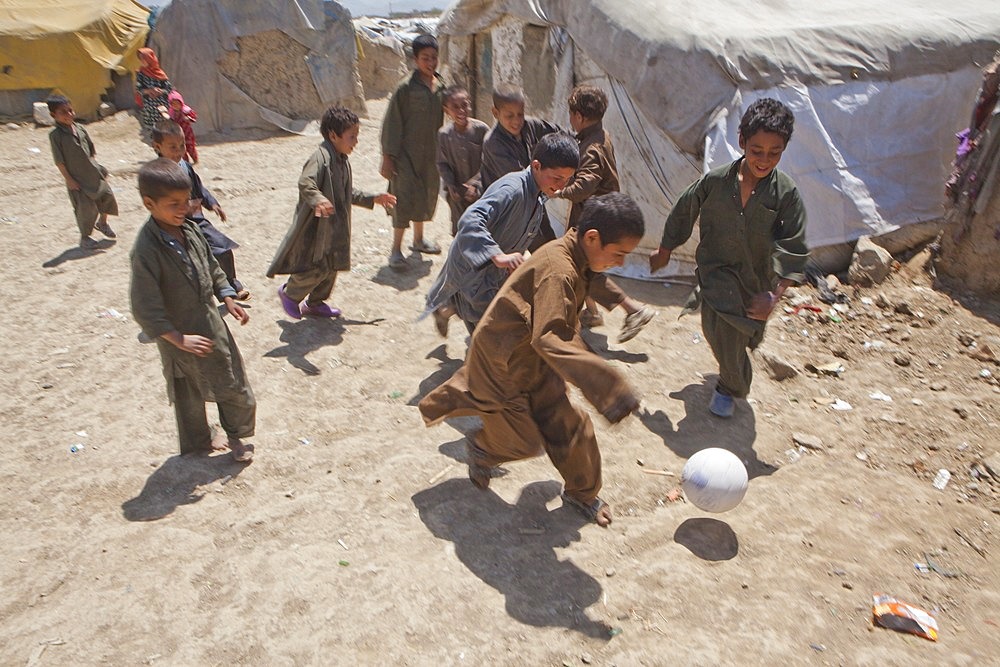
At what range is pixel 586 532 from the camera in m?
3.29

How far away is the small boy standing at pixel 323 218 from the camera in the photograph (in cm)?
476

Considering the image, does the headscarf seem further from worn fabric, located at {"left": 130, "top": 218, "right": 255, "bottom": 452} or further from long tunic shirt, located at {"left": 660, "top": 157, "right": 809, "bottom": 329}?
long tunic shirt, located at {"left": 660, "top": 157, "right": 809, "bottom": 329}

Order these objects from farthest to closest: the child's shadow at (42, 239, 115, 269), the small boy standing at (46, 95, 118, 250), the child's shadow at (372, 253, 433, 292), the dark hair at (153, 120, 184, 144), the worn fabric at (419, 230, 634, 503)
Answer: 1. the small boy standing at (46, 95, 118, 250)
2. the child's shadow at (42, 239, 115, 269)
3. the child's shadow at (372, 253, 433, 292)
4. the dark hair at (153, 120, 184, 144)
5. the worn fabric at (419, 230, 634, 503)

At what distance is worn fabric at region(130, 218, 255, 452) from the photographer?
3203 millimetres

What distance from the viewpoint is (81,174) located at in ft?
22.4

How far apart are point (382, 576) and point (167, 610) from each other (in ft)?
2.60

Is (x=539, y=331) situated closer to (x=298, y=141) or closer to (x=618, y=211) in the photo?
(x=618, y=211)

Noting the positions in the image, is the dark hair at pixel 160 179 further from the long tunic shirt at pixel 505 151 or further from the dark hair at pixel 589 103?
the dark hair at pixel 589 103

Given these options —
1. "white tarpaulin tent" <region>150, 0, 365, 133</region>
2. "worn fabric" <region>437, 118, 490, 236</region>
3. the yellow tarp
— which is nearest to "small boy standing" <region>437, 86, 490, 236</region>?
"worn fabric" <region>437, 118, 490, 236</region>

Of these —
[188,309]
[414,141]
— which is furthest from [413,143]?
[188,309]

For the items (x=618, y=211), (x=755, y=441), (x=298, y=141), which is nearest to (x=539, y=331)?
(x=618, y=211)

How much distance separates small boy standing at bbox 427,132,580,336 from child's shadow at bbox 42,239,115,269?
13.9 ft

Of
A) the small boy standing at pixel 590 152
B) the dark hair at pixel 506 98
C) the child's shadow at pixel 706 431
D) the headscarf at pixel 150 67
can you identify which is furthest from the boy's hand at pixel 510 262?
the headscarf at pixel 150 67

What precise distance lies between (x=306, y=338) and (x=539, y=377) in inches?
99.7
